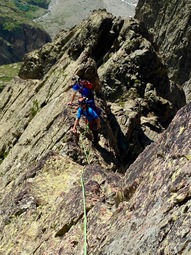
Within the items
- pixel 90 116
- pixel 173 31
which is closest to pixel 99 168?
pixel 90 116

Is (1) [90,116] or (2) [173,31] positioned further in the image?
(2) [173,31]

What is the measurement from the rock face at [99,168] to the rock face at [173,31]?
132 feet

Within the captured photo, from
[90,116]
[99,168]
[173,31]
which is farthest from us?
[173,31]

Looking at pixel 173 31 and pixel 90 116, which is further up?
pixel 173 31

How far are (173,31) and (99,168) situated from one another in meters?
94.2

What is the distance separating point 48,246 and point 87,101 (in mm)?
13756

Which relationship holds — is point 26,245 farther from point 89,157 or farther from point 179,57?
point 179,57

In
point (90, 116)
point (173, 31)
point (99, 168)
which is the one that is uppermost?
point (173, 31)

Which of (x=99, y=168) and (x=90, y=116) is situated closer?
(x=99, y=168)

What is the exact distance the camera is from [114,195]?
16.6 metres

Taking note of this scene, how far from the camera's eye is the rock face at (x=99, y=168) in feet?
38.8

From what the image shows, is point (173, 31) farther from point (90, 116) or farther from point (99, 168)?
point (99, 168)

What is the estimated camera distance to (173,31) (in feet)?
357

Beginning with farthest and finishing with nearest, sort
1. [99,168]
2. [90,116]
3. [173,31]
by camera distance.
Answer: [173,31]
[90,116]
[99,168]
